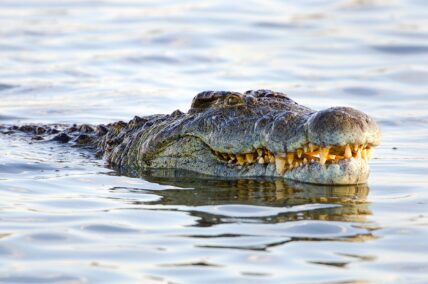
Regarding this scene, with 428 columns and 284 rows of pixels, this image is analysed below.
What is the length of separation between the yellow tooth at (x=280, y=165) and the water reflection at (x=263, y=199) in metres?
0.07

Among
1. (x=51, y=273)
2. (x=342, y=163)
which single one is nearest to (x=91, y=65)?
(x=342, y=163)

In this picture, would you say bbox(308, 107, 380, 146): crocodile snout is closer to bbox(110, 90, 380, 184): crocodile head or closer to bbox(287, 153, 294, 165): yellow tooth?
bbox(110, 90, 380, 184): crocodile head

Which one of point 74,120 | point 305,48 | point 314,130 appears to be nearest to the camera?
point 314,130

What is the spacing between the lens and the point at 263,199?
7.86 metres

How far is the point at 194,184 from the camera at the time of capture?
28.4ft

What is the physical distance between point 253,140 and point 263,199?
26.8 inches

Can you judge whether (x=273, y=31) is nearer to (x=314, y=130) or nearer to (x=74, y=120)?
(x=74, y=120)

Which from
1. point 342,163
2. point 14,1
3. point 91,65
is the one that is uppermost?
point 14,1

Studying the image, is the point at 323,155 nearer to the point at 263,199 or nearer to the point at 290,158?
the point at 290,158

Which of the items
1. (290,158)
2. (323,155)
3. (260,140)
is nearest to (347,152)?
(323,155)

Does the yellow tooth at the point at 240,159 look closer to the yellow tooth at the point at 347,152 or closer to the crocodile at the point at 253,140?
the crocodile at the point at 253,140

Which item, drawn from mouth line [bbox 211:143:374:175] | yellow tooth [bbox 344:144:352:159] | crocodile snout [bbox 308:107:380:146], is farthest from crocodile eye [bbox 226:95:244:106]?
yellow tooth [bbox 344:144:352:159]

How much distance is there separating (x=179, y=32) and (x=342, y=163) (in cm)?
1221

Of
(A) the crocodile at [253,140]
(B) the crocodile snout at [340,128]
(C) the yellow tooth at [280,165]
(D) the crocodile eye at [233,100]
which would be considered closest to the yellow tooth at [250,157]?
(A) the crocodile at [253,140]
